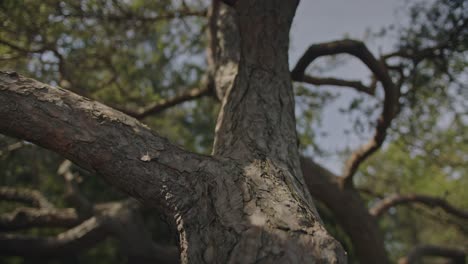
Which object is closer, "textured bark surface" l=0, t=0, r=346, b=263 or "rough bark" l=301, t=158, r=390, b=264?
"textured bark surface" l=0, t=0, r=346, b=263

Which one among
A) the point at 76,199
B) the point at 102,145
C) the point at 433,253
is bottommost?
the point at 76,199

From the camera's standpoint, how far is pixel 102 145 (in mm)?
2146

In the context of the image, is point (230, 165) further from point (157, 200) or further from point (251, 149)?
point (157, 200)

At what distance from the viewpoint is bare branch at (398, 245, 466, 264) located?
6793mm

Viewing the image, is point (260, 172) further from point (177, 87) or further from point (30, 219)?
point (177, 87)

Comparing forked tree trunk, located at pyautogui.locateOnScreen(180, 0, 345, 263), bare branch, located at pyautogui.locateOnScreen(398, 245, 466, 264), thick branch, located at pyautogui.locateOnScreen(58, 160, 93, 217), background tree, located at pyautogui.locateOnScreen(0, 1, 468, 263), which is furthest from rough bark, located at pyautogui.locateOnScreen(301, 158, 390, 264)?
thick branch, located at pyautogui.locateOnScreen(58, 160, 93, 217)

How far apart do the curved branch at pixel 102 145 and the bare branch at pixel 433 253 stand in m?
6.22

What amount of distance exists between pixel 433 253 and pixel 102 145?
745cm

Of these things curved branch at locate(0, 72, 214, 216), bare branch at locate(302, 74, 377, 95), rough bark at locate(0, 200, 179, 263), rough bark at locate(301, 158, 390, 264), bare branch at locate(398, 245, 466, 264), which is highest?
bare branch at locate(302, 74, 377, 95)

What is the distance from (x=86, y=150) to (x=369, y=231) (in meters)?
4.53

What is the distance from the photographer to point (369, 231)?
5.29 meters

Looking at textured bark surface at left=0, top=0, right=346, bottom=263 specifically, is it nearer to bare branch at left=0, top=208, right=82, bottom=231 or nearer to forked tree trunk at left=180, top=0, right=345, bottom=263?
forked tree trunk at left=180, top=0, right=345, bottom=263

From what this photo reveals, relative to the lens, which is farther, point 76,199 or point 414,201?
point 76,199

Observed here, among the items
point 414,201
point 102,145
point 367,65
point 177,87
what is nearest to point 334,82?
point 367,65
